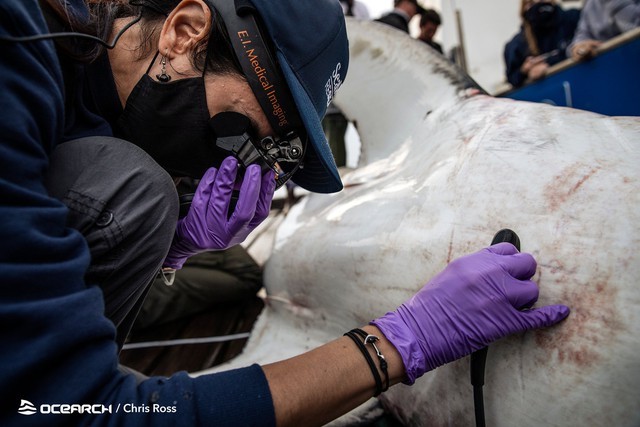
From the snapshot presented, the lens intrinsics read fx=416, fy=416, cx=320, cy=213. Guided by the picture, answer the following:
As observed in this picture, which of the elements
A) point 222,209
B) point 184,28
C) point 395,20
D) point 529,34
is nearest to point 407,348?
point 222,209

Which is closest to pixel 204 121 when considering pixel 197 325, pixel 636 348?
pixel 636 348

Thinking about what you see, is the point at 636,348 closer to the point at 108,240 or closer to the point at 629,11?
the point at 108,240

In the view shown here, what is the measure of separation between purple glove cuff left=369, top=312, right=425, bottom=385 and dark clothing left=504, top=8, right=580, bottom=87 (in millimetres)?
3157

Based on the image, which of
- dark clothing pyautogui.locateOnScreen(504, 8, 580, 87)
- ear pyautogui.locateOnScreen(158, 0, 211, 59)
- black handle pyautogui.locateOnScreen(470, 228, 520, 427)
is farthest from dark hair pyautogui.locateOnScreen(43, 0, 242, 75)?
dark clothing pyautogui.locateOnScreen(504, 8, 580, 87)

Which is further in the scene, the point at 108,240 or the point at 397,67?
the point at 397,67

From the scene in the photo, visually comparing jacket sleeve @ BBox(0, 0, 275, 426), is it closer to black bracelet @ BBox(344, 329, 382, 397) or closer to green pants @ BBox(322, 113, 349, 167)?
black bracelet @ BBox(344, 329, 382, 397)

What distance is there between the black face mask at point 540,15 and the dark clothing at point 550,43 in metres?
0.05

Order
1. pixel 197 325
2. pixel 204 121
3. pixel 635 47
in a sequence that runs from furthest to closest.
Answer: pixel 635 47 → pixel 197 325 → pixel 204 121

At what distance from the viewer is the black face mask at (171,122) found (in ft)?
2.69

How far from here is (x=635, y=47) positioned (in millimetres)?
2135

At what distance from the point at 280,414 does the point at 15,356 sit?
33 centimetres

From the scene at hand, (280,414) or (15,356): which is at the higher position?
(15,356)

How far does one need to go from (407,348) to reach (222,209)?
50 centimetres

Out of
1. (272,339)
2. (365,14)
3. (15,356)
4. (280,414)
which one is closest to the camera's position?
(15,356)
